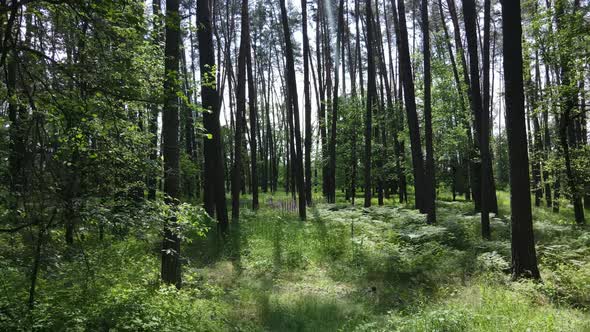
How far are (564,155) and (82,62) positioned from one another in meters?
15.6

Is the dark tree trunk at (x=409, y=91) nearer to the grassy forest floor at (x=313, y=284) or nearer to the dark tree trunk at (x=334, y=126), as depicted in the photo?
the grassy forest floor at (x=313, y=284)

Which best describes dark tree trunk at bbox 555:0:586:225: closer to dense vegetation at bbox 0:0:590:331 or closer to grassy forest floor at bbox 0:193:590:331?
dense vegetation at bbox 0:0:590:331

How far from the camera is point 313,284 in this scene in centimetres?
838

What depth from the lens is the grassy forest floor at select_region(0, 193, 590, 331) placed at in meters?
4.88

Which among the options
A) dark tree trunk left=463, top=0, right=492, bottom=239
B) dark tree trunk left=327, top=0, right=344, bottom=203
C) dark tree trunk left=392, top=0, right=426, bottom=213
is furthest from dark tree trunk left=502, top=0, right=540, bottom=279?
dark tree trunk left=327, top=0, right=344, bottom=203

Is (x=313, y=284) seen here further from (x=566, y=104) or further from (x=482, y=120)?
(x=566, y=104)

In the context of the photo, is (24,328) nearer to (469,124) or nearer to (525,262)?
(525,262)

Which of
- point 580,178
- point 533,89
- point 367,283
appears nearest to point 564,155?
point 580,178

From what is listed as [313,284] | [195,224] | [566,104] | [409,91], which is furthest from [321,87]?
[195,224]

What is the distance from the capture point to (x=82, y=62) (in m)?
4.43

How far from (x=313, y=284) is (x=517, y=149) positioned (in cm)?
482

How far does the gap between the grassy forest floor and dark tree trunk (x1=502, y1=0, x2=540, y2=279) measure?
0.67 m

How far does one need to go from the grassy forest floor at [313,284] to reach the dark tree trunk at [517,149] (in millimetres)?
669

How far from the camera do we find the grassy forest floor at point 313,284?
488 centimetres
